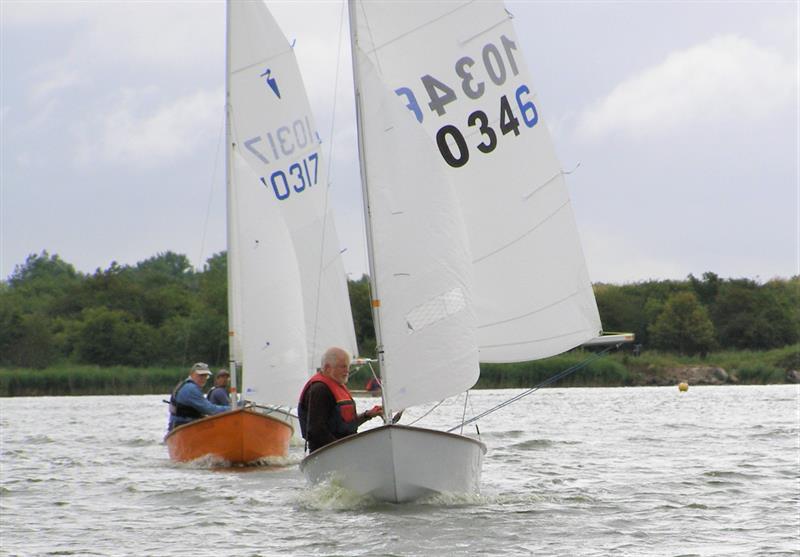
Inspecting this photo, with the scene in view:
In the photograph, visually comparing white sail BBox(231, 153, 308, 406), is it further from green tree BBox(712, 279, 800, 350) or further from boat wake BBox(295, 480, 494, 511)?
green tree BBox(712, 279, 800, 350)

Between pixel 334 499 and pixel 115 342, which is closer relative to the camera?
pixel 334 499

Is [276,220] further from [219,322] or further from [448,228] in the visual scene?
[219,322]

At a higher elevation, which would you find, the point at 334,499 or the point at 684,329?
the point at 684,329

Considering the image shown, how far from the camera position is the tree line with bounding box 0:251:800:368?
5769 centimetres

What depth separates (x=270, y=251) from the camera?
54.6ft

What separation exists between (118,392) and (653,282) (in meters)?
34.3

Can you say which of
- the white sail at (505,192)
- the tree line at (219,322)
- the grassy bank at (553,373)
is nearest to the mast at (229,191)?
the white sail at (505,192)

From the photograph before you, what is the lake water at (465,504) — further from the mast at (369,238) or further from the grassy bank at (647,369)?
the grassy bank at (647,369)

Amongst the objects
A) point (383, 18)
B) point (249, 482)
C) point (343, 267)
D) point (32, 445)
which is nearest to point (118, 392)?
point (32, 445)

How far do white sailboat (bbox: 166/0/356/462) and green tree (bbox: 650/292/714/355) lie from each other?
42665 mm

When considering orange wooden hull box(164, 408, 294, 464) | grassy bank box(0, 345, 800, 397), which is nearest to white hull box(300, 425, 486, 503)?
orange wooden hull box(164, 408, 294, 464)

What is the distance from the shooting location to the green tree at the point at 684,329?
59938 mm

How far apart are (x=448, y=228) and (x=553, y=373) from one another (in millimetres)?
30795

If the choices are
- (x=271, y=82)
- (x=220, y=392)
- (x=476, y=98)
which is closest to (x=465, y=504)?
(x=476, y=98)
